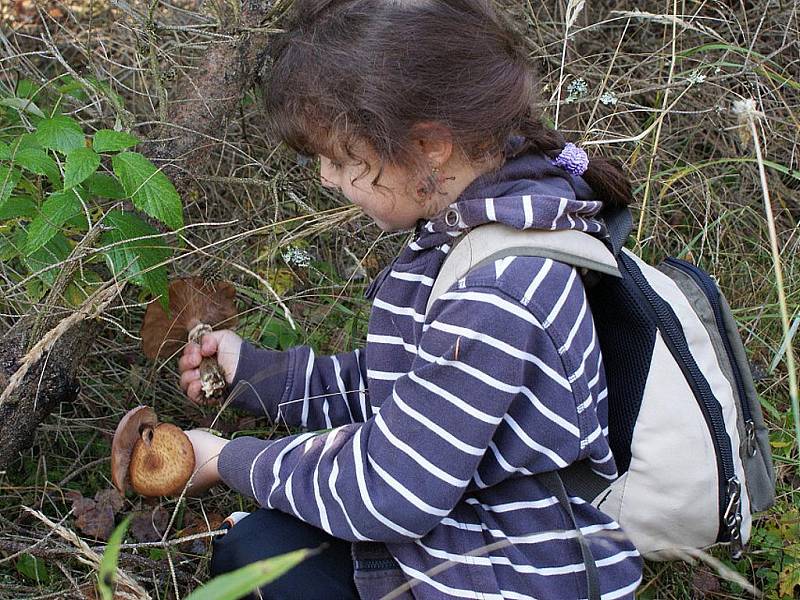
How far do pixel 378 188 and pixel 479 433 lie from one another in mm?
472

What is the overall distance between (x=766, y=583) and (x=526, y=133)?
1.17 meters

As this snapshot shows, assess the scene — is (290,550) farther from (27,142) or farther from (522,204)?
(27,142)

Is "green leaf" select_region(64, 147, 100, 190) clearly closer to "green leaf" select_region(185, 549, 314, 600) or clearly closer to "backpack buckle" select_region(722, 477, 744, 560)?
"green leaf" select_region(185, 549, 314, 600)

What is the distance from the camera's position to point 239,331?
2207 millimetres

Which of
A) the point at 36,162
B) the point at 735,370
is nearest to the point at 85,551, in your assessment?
the point at 36,162

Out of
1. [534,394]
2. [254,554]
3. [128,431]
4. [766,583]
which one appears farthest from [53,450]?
[766,583]

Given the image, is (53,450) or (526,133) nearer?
(526,133)

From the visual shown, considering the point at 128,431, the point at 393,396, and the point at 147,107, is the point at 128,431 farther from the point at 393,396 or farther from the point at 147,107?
the point at 147,107

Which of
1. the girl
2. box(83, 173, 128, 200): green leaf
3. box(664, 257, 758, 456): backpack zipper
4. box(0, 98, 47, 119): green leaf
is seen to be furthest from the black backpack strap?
box(0, 98, 47, 119): green leaf

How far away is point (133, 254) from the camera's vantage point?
171cm

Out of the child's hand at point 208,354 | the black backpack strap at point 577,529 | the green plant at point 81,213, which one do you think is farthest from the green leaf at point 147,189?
the black backpack strap at point 577,529

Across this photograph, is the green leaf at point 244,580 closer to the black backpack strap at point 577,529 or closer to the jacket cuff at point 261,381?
the black backpack strap at point 577,529

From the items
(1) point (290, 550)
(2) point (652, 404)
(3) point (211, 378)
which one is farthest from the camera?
(3) point (211, 378)

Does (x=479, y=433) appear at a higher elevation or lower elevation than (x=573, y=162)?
lower
